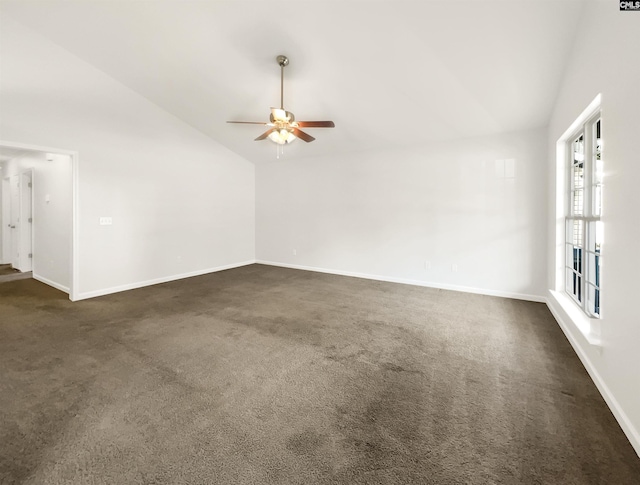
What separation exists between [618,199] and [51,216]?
7.48 meters

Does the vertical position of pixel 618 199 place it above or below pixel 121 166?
below

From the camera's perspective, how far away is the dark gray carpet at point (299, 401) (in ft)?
4.74

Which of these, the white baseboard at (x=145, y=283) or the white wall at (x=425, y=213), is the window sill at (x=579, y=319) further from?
the white baseboard at (x=145, y=283)

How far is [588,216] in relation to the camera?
2.65 meters

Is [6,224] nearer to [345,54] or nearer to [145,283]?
[145,283]

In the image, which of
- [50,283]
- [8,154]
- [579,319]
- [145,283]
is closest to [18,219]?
[8,154]

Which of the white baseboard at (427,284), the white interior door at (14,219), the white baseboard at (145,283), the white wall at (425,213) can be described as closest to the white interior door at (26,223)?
the white interior door at (14,219)

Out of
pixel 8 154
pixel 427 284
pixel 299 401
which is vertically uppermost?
pixel 8 154

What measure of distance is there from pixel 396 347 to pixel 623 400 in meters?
1.54

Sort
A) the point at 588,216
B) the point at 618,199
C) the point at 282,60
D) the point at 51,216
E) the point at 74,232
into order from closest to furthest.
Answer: the point at 618,199 < the point at 588,216 < the point at 282,60 < the point at 74,232 < the point at 51,216

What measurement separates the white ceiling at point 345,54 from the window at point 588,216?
0.86 metres

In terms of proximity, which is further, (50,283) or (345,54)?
(50,283)

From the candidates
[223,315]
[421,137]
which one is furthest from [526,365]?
[421,137]

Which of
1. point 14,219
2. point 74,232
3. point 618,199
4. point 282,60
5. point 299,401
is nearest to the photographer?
point 618,199
